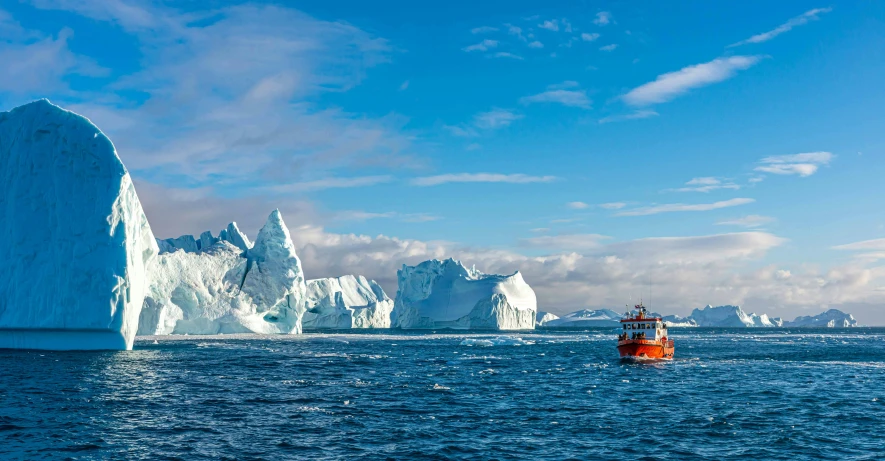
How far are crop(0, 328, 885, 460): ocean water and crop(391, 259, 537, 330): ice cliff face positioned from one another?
282 feet

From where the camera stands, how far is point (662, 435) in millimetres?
20938

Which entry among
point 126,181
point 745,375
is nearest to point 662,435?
point 745,375

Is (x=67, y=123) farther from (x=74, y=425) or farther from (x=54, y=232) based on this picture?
(x=74, y=425)

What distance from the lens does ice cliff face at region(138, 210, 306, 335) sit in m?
76.2

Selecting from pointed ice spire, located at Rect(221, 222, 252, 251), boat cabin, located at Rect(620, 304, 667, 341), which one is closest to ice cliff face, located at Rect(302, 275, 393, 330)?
pointed ice spire, located at Rect(221, 222, 252, 251)

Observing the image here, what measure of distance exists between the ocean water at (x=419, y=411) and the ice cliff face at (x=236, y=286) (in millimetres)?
33743

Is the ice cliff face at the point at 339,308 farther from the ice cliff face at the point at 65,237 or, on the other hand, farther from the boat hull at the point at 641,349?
the boat hull at the point at 641,349

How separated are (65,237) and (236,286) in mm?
38036

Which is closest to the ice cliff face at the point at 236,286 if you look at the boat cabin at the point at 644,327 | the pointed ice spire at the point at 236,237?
the pointed ice spire at the point at 236,237

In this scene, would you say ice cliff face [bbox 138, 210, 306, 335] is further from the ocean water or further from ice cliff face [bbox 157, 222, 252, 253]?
the ocean water

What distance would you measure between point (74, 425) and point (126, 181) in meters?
29.8

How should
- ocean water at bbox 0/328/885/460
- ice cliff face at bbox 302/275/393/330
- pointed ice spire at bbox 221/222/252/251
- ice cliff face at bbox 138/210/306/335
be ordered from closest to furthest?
ocean water at bbox 0/328/885/460, ice cliff face at bbox 138/210/306/335, pointed ice spire at bbox 221/222/252/251, ice cliff face at bbox 302/275/393/330

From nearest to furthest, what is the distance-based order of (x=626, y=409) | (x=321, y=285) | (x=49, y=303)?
1. (x=626, y=409)
2. (x=49, y=303)
3. (x=321, y=285)

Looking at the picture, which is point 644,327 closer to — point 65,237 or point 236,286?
point 65,237
